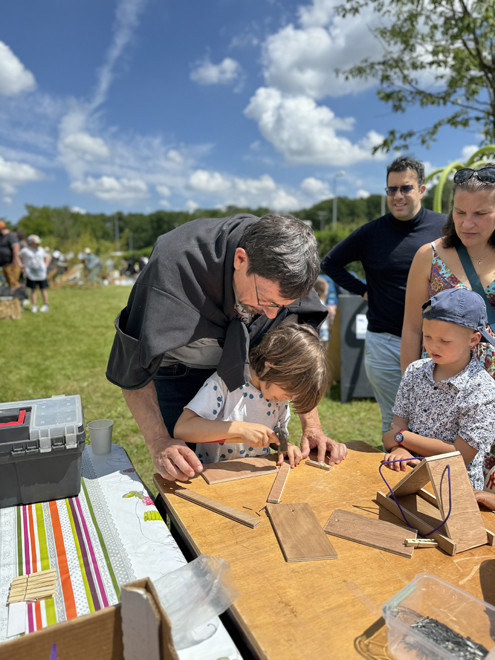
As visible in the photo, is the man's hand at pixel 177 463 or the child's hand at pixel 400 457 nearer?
the man's hand at pixel 177 463

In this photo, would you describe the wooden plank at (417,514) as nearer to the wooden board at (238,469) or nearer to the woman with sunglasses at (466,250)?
the wooden board at (238,469)

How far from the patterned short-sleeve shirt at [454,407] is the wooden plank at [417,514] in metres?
0.41

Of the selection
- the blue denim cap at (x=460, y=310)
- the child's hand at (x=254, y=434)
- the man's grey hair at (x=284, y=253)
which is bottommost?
the child's hand at (x=254, y=434)

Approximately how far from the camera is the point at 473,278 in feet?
6.48

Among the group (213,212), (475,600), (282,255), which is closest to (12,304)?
(282,255)

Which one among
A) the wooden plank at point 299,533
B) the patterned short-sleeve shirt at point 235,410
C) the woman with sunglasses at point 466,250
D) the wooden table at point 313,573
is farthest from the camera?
the woman with sunglasses at point 466,250

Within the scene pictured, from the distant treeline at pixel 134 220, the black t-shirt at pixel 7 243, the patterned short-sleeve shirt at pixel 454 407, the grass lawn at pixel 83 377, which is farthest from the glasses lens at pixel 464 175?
the distant treeline at pixel 134 220

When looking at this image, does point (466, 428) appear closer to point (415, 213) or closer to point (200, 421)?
point (200, 421)

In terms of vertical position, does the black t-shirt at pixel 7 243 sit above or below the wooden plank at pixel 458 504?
above

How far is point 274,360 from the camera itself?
5.74ft

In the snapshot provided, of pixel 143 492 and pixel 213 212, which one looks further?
pixel 213 212

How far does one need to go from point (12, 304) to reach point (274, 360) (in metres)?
9.51

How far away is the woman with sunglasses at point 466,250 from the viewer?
1.91 meters

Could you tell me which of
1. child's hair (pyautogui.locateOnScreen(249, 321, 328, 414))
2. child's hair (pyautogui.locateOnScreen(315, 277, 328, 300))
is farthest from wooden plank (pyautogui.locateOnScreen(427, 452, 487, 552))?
child's hair (pyautogui.locateOnScreen(315, 277, 328, 300))
